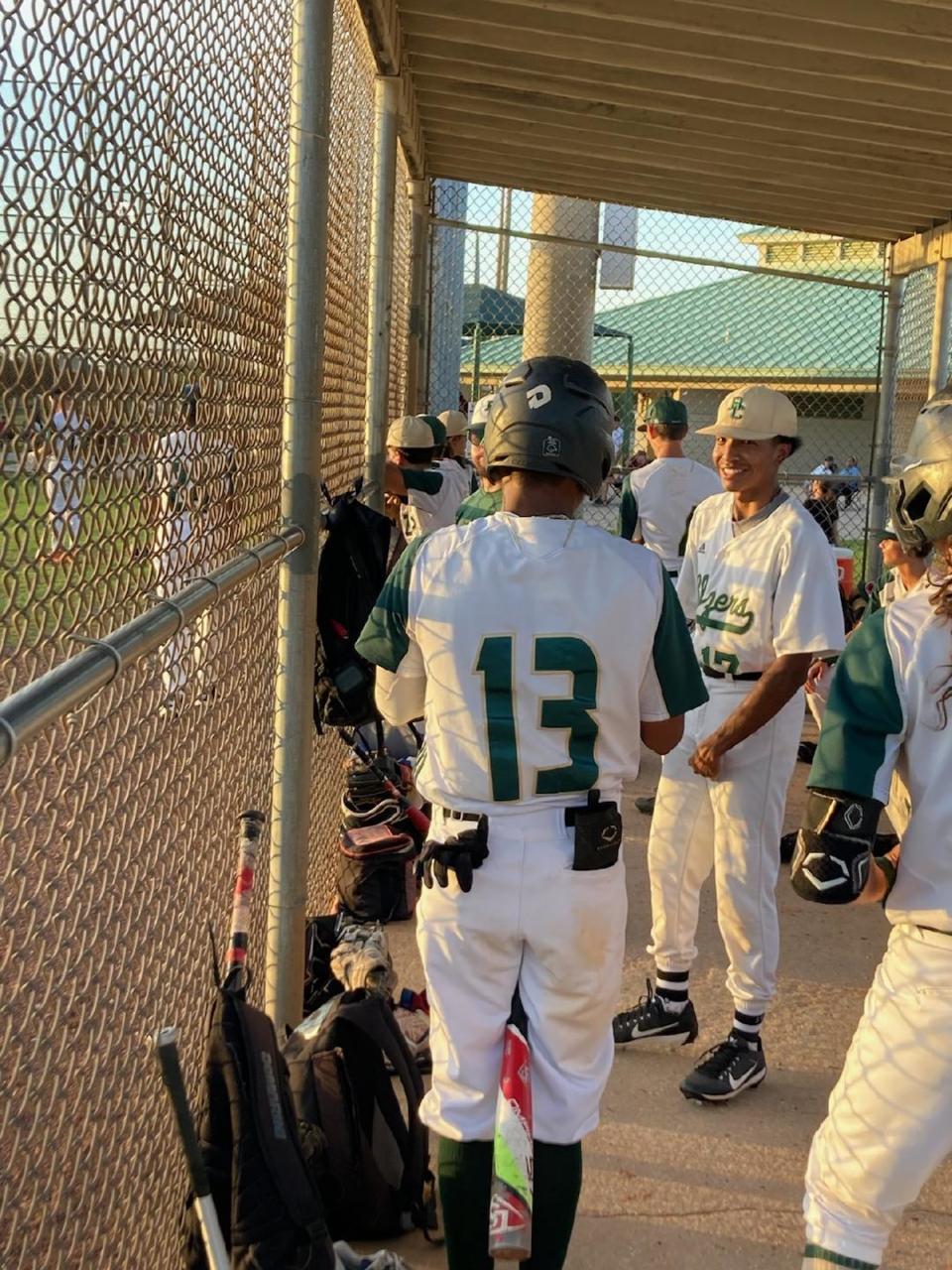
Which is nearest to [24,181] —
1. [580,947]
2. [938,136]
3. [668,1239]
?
[580,947]

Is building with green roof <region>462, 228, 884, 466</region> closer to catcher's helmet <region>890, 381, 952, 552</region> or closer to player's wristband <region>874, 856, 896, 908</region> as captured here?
catcher's helmet <region>890, 381, 952, 552</region>

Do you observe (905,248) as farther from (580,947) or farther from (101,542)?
(101,542)

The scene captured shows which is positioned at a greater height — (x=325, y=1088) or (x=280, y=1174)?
(x=280, y=1174)

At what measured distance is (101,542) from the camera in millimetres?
2020

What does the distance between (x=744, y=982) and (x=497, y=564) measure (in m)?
2.19

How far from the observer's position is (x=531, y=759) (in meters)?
2.81

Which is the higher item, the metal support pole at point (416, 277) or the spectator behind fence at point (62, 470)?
the metal support pole at point (416, 277)

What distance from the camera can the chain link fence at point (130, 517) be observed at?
5.63 ft

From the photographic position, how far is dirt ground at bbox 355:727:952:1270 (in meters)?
3.40

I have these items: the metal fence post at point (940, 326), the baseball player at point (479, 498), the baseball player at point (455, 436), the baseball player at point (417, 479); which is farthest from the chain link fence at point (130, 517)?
the metal fence post at point (940, 326)

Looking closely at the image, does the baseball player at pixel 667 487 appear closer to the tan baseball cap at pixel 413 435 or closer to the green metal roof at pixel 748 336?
the tan baseball cap at pixel 413 435

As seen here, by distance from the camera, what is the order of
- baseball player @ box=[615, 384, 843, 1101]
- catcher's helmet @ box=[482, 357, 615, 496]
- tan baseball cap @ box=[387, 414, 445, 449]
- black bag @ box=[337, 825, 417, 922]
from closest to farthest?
catcher's helmet @ box=[482, 357, 615, 496], baseball player @ box=[615, 384, 843, 1101], black bag @ box=[337, 825, 417, 922], tan baseball cap @ box=[387, 414, 445, 449]

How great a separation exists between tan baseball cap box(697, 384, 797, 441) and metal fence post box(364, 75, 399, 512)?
1937mm

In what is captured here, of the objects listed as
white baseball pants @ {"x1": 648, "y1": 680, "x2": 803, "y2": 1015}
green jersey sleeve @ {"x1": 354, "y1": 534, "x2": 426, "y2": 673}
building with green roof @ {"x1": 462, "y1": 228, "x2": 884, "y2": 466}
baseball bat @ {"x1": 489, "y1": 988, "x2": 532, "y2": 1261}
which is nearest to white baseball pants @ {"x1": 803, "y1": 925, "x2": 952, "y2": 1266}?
baseball bat @ {"x1": 489, "y1": 988, "x2": 532, "y2": 1261}
